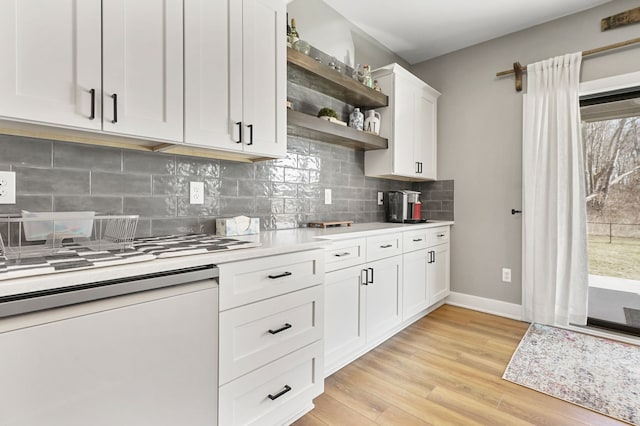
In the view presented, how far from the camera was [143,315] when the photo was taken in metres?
1.02

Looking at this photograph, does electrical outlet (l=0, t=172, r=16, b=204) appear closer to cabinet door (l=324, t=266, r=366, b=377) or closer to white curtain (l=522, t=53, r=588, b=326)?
cabinet door (l=324, t=266, r=366, b=377)

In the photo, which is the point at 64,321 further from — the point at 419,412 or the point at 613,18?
the point at 613,18

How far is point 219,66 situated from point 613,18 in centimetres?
314

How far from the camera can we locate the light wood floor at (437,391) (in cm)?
163

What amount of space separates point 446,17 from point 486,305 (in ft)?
9.12

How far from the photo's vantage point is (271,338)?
1450 millimetres

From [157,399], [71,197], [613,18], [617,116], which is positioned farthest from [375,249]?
[613,18]

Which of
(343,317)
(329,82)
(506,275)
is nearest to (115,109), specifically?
(329,82)

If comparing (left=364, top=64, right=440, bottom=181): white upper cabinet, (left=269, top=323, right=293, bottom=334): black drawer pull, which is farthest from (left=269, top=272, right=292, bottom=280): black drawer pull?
(left=364, top=64, right=440, bottom=181): white upper cabinet

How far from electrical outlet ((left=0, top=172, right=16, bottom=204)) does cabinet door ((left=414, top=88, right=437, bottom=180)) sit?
9.68ft

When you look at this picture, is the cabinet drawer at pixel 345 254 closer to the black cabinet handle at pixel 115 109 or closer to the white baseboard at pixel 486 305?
the black cabinet handle at pixel 115 109

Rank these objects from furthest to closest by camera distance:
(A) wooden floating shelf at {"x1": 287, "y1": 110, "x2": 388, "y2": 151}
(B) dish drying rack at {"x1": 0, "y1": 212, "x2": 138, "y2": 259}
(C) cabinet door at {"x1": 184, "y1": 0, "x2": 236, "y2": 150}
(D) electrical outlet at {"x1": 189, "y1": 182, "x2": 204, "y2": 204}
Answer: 1. (A) wooden floating shelf at {"x1": 287, "y1": 110, "x2": 388, "y2": 151}
2. (D) electrical outlet at {"x1": 189, "y1": 182, "x2": 204, "y2": 204}
3. (C) cabinet door at {"x1": 184, "y1": 0, "x2": 236, "y2": 150}
4. (B) dish drying rack at {"x1": 0, "y1": 212, "x2": 138, "y2": 259}

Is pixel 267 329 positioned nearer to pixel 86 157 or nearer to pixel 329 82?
pixel 86 157

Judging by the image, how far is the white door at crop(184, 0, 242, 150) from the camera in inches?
56.5
